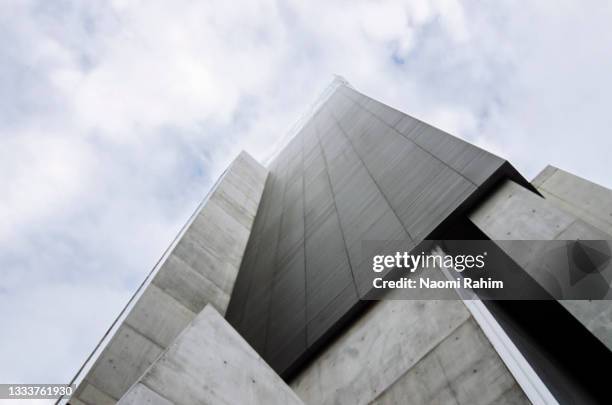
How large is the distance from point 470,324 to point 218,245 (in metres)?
13.4

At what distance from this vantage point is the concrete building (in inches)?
204

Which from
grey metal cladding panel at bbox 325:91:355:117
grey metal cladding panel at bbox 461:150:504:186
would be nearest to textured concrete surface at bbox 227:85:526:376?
grey metal cladding panel at bbox 461:150:504:186

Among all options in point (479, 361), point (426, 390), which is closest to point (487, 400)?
point (479, 361)

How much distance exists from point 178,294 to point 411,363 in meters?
8.28

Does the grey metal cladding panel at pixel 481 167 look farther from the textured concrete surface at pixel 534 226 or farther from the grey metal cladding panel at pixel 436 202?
the textured concrete surface at pixel 534 226

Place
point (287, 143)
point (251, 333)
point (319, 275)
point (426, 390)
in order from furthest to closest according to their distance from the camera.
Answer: point (287, 143) → point (251, 333) → point (319, 275) → point (426, 390)

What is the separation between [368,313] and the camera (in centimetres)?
884

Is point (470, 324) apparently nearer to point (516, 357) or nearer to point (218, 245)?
point (516, 357)

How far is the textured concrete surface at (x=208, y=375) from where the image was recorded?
390cm

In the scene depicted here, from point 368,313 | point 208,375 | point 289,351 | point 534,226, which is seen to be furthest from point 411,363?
point 289,351

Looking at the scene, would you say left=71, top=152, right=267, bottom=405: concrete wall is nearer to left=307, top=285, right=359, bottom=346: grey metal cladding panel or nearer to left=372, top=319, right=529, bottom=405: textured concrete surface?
left=307, top=285, right=359, bottom=346: grey metal cladding panel

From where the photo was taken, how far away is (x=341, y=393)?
778cm

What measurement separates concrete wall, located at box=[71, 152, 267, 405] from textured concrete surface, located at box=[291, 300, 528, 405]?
3.89 m

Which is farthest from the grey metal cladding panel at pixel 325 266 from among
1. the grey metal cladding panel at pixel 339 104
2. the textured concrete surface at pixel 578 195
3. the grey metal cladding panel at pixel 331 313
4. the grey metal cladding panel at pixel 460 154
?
the grey metal cladding panel at pixel 339 104
